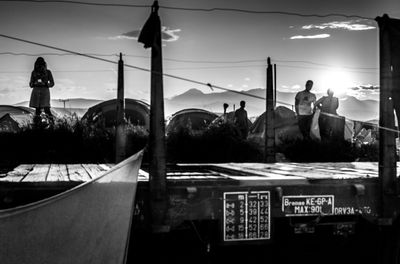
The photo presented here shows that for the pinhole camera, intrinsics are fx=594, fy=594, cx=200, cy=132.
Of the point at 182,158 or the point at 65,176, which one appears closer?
the point at 65,176

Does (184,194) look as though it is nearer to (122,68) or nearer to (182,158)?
(122,68)

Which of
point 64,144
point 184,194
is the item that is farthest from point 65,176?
point 64,144

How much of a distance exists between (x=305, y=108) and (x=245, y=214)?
407 inches

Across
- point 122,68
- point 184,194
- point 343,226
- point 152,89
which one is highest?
point 122,68

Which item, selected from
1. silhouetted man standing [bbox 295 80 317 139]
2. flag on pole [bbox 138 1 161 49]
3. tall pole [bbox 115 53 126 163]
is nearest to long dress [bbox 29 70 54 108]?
tall pole [bbox 115 53 126 163]

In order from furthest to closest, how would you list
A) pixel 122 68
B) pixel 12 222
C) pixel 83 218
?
1. pixel 122 68
2. pixel 83 218
3. pixel 12 222

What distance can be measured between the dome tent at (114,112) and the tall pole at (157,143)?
1129 centimetres

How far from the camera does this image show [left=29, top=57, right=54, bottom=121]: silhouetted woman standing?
13883 millimetres

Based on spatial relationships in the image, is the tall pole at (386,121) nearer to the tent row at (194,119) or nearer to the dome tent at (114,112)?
the tent row at (194,119)

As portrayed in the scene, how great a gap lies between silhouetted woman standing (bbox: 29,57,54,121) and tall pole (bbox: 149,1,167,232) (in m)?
9.51

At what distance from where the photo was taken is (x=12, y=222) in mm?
1999

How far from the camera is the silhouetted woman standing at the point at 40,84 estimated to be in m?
13.9

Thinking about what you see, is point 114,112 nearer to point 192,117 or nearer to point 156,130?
point 192,117

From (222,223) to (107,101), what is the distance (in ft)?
41.7
